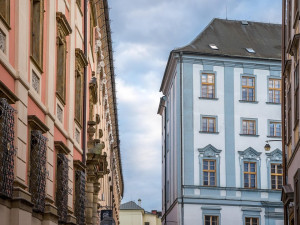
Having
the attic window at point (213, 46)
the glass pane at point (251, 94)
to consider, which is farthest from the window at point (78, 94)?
the attic window at point (213, 46)

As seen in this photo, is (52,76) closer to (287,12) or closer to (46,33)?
(46,33)

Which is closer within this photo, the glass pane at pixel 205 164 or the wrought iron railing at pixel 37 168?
the wrought iron railing at pixel 37 168

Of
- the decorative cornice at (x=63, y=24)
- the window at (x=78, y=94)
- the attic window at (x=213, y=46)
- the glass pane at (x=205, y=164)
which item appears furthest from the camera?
the attic window at (x=213, y=46)

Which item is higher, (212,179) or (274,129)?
(274,129)

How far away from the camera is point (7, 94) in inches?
474

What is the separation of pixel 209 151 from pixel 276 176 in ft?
15.8

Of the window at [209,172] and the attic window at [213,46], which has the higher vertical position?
the attic window at [213,46]

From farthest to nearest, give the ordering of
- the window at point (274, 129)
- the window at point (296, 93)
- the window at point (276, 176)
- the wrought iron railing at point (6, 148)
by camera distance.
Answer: the window at point (274, 129) < the window at point (276, 176) < the window at point (296, 93) < the wrought iron railing at point (6, 148)

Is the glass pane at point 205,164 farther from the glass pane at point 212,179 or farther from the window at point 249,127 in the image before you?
the window at point 249,127

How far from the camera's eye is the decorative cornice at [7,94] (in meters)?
11.7

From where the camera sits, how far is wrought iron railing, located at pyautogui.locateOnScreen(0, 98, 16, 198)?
1189 cm

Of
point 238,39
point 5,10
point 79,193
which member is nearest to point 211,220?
point 238,39

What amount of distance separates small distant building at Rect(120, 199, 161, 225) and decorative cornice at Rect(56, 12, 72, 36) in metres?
101

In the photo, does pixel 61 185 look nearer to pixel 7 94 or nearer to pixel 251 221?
pixel 7 94
